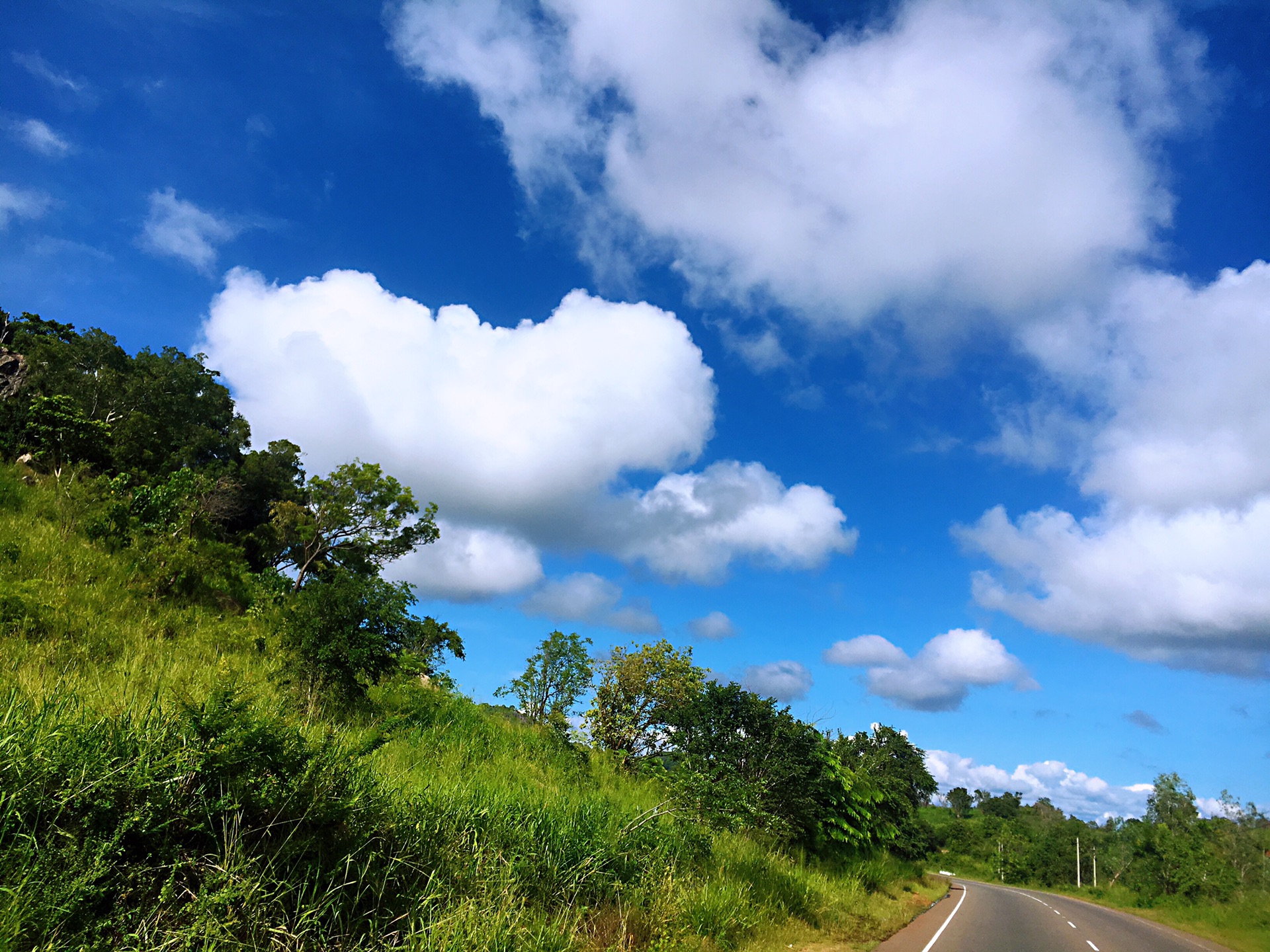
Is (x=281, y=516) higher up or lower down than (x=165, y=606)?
higher up

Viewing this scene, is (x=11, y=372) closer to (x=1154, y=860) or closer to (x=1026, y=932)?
(x=1026, y=932)

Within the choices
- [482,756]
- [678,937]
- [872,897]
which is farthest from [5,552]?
[872,897]

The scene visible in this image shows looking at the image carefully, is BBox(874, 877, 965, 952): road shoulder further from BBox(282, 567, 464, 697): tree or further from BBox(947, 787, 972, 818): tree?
BBox(947, 787, 972, 818): tree

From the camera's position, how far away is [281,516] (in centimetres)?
3669

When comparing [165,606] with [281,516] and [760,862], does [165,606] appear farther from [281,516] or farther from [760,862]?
[281,516]

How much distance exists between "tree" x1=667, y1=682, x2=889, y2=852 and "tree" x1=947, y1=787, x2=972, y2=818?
143 m

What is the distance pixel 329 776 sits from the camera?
5797 mm

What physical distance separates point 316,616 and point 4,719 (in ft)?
26.3

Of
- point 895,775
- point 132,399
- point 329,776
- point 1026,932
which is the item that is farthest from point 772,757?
point 132,399

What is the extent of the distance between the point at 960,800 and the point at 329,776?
549 ft

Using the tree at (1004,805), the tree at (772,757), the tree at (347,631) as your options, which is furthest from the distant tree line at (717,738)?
the tree at (1004,805)

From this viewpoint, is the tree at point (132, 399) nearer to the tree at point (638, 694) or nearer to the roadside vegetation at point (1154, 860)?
the tree at point (638, 694)

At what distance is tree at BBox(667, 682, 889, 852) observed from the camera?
54.0 ft

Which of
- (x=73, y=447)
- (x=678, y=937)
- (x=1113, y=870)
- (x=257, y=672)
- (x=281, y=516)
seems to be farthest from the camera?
(x=1113, y=870)
